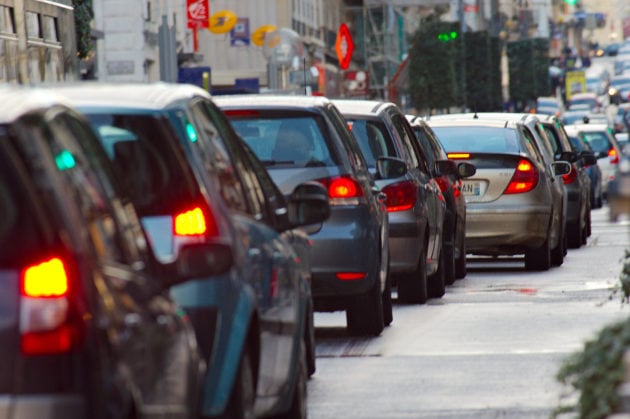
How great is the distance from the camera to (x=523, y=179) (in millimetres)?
20078

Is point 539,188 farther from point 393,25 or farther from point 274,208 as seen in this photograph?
point 393,25

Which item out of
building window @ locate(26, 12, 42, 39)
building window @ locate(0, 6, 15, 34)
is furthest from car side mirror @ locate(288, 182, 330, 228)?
building window @ locate(0, 6, 15, 34)

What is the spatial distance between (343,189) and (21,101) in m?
6.99

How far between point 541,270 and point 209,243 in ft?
48.7

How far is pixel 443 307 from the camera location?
15797 mm

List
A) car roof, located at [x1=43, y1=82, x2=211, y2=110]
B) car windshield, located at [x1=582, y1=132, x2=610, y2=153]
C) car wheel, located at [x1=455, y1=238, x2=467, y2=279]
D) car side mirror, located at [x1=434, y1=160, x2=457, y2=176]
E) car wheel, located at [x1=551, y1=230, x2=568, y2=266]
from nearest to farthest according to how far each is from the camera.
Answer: car roof, located at [x1=43, y1=82, x2=211, y2=110]
car side mirror, located at [x1=434, y1=160, x2=457, y2=176]
car wheel, located at [x1=455, y1=238, x2=467, y2=279]
car wheel, located at [x1=551, y1=230, x2=568, y2=266]
car windshield, located at [x1=582, y1=132, x2=610, y2=153]

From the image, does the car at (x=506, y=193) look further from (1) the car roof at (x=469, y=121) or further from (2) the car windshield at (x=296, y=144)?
(2) the car windshield at (x=296, y=144)

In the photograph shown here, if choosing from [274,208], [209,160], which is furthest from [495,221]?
[209,160]

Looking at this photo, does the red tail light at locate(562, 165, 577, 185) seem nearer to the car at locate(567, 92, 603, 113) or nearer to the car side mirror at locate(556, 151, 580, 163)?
the car side mirror at locate(556, 151, 580, 163)

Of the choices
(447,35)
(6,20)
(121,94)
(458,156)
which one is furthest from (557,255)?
(447,35)

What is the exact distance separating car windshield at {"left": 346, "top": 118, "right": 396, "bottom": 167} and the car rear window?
328 inches

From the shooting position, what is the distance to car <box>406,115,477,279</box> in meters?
18.1

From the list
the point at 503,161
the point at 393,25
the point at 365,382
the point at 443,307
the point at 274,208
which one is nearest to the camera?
the point at 274,208

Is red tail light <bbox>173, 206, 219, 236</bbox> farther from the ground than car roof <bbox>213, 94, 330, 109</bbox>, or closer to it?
farther from the ground
